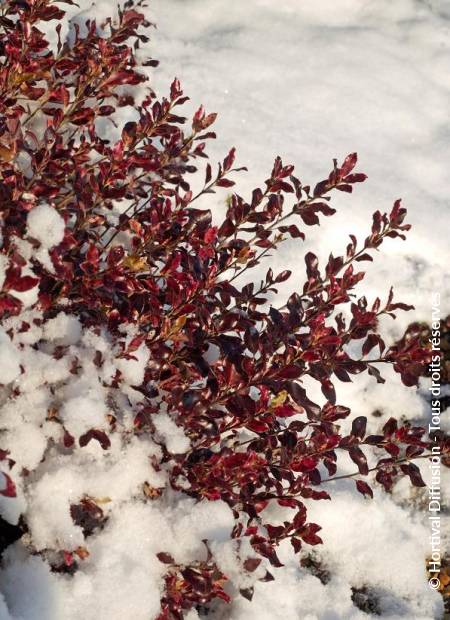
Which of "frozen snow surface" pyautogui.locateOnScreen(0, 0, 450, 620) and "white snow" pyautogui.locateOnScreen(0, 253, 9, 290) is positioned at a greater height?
"white snow" pyautogui.locateOnScreen(0, 253, 9, 290)

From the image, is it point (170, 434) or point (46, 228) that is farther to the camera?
point (170, 434)

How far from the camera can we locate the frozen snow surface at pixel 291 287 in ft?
Answer: 5.92

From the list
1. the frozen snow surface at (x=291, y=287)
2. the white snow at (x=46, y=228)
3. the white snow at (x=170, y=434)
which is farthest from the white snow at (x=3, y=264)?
the white snow at (x=170, y=434)

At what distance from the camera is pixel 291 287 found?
3.29 m

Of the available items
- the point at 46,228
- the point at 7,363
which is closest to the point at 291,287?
the point at 46,228

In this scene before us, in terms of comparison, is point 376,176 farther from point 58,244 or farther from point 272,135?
point 58,244

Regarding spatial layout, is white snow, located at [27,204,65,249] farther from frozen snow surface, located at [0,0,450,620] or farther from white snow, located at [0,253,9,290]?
white snow, located at [0,253,9,290]

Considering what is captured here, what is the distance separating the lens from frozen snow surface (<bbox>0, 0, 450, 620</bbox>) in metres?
1.80

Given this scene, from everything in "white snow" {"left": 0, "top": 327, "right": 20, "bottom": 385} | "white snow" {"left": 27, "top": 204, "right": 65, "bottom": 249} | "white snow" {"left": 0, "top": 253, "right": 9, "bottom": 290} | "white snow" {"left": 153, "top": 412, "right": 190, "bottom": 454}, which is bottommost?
"white snow" {"left": 153, "top": 412, "right": 190, "bottom": 454}

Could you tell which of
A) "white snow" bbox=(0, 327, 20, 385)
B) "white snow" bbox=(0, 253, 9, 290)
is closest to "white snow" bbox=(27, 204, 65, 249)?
"white snow" bbox=(0, 253, 9, 290)

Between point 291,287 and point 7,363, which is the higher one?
point 7,363

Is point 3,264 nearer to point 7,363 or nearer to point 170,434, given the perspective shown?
point 7,363

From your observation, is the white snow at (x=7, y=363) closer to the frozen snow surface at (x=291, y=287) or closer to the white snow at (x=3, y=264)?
the frozen snow surface at (x=291, y=287)

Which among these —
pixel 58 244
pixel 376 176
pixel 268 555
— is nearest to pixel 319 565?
pixel 268 555
